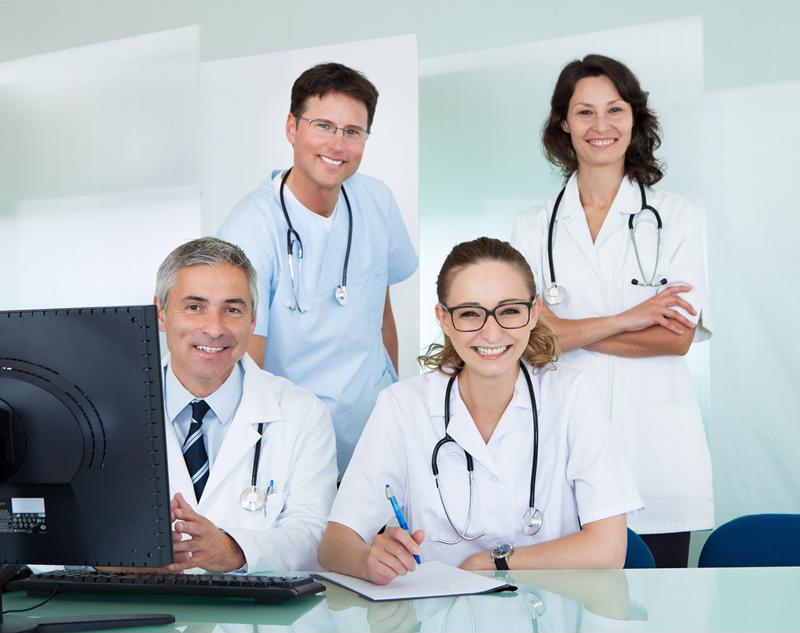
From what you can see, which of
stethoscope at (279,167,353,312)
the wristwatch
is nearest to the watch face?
the wristwatch

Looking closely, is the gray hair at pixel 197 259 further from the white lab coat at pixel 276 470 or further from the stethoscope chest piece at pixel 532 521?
the stethoscope chest piece at pixel 532 521

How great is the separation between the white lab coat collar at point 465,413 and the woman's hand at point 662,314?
52 centimetres

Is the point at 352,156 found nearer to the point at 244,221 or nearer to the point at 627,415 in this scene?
the point at 244,221

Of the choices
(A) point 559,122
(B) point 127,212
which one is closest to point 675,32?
(A) point 559,122

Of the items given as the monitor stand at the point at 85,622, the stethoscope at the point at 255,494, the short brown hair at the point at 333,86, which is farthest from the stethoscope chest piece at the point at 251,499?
the short brown hair at the point at 333,86

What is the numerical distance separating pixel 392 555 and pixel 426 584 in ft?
0.23

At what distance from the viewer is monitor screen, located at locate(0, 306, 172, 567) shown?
129 cm

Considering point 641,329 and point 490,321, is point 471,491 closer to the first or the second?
point 490,321

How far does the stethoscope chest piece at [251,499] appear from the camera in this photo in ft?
6.75

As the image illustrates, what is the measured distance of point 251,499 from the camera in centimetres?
206

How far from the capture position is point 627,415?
105 inches

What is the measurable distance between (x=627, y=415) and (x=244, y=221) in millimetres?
1295

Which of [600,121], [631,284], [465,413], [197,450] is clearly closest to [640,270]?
[631,284]

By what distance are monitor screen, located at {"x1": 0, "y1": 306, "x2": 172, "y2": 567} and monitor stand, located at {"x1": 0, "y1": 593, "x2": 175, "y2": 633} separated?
10cm
